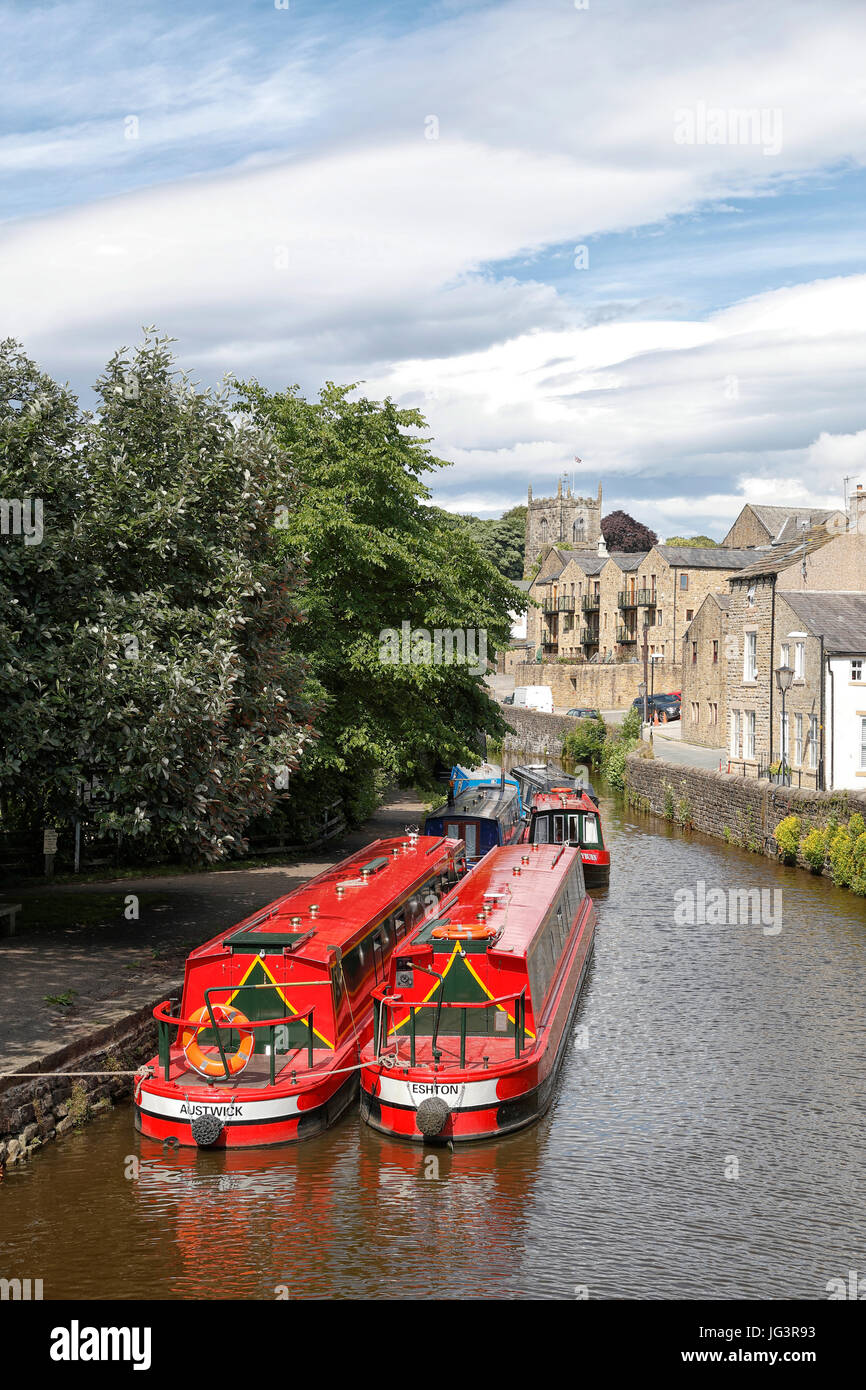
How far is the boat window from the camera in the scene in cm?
3247

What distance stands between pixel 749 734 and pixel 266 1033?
3220 cm

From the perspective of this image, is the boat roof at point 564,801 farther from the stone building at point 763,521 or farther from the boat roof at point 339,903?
the stone building at point 763,521

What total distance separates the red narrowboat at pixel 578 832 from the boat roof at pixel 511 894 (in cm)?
586

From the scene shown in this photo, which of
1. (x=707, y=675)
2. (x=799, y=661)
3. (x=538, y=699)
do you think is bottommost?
(x=538, y=699)

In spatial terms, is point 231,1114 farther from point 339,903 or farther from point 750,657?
point 750,657

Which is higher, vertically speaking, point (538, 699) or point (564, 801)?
point (538, 699)

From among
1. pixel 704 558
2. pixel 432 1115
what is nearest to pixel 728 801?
pixel 432 1115

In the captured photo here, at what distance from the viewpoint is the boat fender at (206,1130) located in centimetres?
1400

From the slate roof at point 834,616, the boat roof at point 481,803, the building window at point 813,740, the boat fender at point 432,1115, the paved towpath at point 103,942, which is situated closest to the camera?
the boat fender at point 432,1115

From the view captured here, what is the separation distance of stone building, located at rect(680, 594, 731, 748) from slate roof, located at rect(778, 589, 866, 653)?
1364 cm

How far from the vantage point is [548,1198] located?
13.5 metres

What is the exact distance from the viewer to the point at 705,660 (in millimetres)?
57688

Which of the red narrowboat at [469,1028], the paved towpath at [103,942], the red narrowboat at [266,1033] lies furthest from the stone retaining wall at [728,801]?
the red narrowboat at [266,1033]

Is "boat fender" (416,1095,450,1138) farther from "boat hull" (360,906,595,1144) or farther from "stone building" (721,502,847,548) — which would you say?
"stone building" (721,502,847,548)
